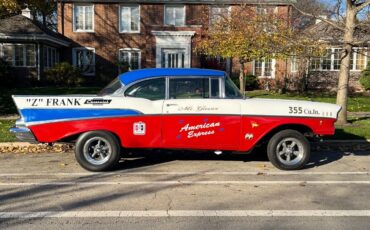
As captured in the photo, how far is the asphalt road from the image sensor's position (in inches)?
196

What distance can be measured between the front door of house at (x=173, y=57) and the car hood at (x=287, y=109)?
2140 centimetres

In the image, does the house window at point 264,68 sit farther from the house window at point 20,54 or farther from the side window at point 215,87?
the side window at point 215,87

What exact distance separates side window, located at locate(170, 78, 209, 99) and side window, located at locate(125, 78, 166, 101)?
18 centimetres

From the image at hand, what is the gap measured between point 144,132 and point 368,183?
12.2 feet

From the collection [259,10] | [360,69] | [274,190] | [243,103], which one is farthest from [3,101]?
[360,69]

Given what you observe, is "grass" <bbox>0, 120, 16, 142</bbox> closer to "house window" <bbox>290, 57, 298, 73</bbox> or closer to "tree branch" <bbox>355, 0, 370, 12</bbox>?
"tree branch" <bbox>355, 0, 370, 12</bbox>

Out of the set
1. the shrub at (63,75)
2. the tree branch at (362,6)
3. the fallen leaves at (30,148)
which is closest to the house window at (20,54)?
the shrub at (63,75)

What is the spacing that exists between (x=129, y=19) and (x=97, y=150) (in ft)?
75.3

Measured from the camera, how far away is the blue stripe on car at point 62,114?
7.29 metres

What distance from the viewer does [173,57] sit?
95.0 feet

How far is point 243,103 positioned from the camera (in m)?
7.61

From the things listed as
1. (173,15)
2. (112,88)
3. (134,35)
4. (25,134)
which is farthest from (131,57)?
(25,134)

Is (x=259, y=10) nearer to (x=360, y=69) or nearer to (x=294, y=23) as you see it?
(x=294, y=23)

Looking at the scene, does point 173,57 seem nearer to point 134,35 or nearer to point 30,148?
point 134,35
